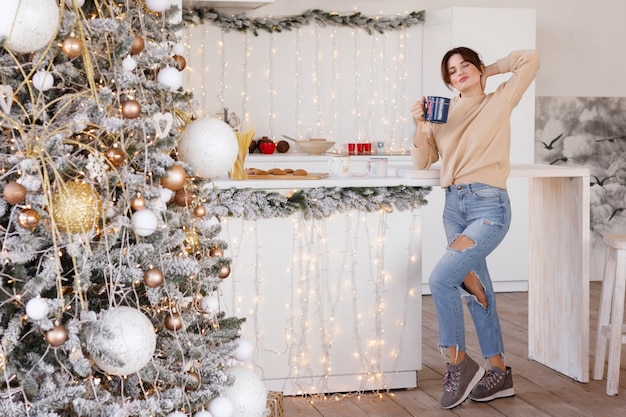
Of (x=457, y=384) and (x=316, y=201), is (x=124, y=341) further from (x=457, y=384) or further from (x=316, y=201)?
(x=457, y=384)

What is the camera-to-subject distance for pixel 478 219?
3.64 meters

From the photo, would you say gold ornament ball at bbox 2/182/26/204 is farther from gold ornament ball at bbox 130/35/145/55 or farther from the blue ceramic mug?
the blue ceramic mug

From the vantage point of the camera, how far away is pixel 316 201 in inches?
148

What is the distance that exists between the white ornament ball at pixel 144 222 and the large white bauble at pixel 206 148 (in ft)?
0.87

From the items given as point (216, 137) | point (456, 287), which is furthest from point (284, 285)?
point (216, 137)

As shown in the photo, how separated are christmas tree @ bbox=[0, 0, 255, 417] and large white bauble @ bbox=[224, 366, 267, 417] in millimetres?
72

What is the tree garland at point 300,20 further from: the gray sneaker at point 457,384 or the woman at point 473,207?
the gray sneaker at point 457,384

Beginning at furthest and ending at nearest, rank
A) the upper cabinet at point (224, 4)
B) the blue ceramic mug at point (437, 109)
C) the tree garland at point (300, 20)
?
the tree garland at point (300, 20), the upper cabinet at point (224, 4), the blue ceramic mug at point (437, 109)

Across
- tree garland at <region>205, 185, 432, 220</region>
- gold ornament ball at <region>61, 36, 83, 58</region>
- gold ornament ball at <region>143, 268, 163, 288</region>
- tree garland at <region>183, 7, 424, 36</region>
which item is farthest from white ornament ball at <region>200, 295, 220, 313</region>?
tree garland at <region>183, 7, 424, 36</region>

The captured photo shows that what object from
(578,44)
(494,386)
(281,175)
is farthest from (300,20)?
(494,386)

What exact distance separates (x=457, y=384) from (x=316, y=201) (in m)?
0.94

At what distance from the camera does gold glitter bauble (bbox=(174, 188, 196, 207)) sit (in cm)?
208

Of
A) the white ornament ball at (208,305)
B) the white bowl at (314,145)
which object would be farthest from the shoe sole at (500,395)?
the white bowl at (314,145)

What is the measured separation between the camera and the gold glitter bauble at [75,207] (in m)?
1.80
